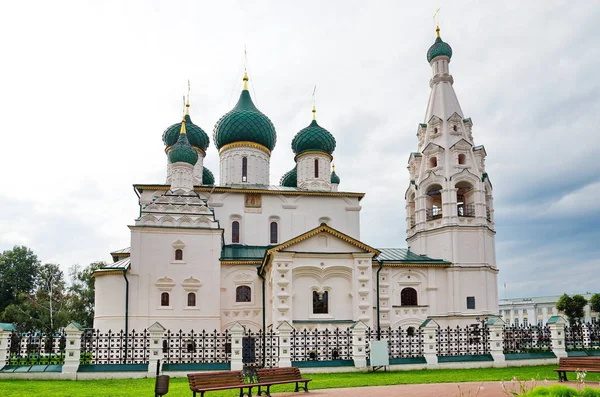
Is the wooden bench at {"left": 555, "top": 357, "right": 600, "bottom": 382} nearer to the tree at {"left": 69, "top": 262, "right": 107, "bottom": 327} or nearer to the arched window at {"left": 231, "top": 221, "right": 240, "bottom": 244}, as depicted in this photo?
the arched window at {"left": 231, "top": 221, "right": 240, "bottom": 244}

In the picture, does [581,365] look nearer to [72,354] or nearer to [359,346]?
[359,346]

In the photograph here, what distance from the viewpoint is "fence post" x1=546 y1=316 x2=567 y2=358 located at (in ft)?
56.9

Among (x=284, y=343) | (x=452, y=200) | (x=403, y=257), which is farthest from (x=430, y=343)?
(x=452, y=200)

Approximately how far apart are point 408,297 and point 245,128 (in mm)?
12347

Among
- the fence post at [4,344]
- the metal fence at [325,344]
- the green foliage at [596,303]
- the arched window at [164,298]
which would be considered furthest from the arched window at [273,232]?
the green foliage at [596,303]

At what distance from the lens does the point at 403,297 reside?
25.5 meters

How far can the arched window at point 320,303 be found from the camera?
71.1 feet

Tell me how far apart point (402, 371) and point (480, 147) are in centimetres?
1538

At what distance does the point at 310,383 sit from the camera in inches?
498

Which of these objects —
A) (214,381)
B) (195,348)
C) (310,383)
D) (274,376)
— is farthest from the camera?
(195,348)

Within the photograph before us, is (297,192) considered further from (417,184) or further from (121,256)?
(121,256)

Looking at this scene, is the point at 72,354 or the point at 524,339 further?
the point at 524,339

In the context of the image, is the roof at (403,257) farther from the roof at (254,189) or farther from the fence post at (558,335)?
the fence post at (558,335)

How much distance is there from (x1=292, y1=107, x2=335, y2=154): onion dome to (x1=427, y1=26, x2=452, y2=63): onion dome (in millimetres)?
7115
